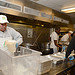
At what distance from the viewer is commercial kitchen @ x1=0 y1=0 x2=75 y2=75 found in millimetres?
837

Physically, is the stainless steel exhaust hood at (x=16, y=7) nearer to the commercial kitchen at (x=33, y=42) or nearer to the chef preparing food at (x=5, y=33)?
the commercial kitchen at (x=33, y=42)

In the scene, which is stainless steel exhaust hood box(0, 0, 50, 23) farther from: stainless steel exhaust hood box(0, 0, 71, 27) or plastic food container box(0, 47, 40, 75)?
plastic food container box(0, 47, 40, 75)

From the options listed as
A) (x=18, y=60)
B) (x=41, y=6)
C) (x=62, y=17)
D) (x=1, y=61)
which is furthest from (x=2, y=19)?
(x=62, y=17)

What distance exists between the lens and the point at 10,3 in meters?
2.12

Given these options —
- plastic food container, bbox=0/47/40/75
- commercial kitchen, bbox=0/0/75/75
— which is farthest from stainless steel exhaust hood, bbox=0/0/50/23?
plastic food container, bbox=0/47/40/75

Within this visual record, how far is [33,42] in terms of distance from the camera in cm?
358

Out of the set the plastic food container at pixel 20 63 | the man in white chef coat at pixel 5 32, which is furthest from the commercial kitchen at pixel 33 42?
the man in white chef coat at pixel 5 32

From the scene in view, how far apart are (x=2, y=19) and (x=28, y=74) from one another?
91 centimetres

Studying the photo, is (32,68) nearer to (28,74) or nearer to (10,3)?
(28,74)

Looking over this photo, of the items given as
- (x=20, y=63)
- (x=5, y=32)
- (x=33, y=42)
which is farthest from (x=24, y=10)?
(x=20, y=63)

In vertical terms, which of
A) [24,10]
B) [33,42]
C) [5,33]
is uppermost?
[24,10]

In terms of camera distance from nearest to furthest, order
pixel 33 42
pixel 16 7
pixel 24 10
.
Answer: pixel 16 7, pixel 24 10, pixel 33 42

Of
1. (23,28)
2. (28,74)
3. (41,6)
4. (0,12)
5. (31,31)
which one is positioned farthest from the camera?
(31,31)

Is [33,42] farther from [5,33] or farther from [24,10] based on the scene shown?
[5,33]
